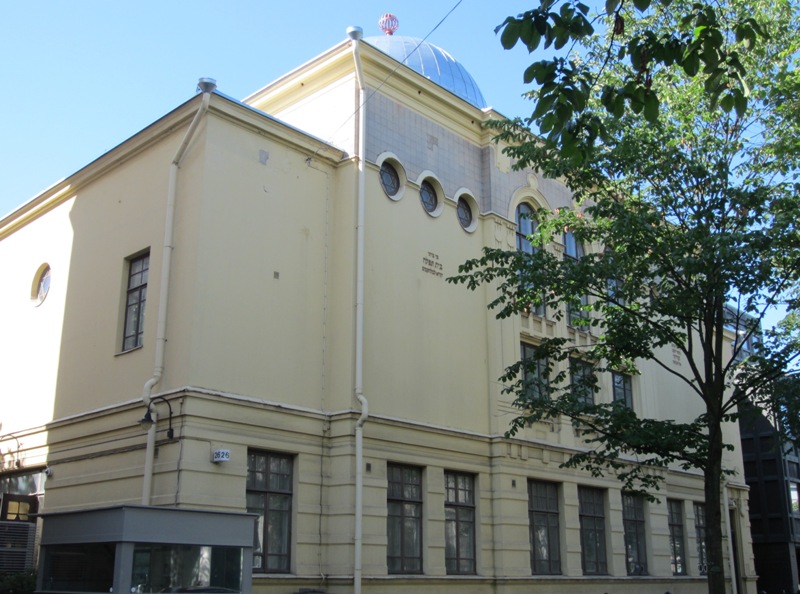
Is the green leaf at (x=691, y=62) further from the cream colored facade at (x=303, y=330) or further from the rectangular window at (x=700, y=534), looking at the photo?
the rectangular window at (x=700, y=534)

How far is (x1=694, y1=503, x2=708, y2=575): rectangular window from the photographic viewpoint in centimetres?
2809

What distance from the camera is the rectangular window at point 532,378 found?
17.8 metres

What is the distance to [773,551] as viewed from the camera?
37.1 metres

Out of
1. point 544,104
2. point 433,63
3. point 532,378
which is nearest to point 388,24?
point 433,63

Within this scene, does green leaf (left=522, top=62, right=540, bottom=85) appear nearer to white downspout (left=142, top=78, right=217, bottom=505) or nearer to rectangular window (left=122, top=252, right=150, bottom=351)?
white downspout (left=142, top=78, right=217, bottom=505)

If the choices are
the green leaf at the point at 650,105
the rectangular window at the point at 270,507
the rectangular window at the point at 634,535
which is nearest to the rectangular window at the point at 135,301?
the rectangular window at the point at 270,507

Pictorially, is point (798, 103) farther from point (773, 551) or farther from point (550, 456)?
point (773, 551)

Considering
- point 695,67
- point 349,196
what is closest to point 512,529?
point 349,196

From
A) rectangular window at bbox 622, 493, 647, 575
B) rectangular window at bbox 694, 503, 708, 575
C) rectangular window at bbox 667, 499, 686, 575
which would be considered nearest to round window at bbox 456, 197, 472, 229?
rectangular window at bbox 622, 493, 647, 575

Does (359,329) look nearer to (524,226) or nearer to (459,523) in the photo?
(459,523)

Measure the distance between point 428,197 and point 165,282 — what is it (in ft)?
24.0

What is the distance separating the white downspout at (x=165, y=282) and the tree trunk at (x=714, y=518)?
986 centimetres

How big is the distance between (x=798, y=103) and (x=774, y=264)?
2819 mm

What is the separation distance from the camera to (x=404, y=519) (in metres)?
19.3
